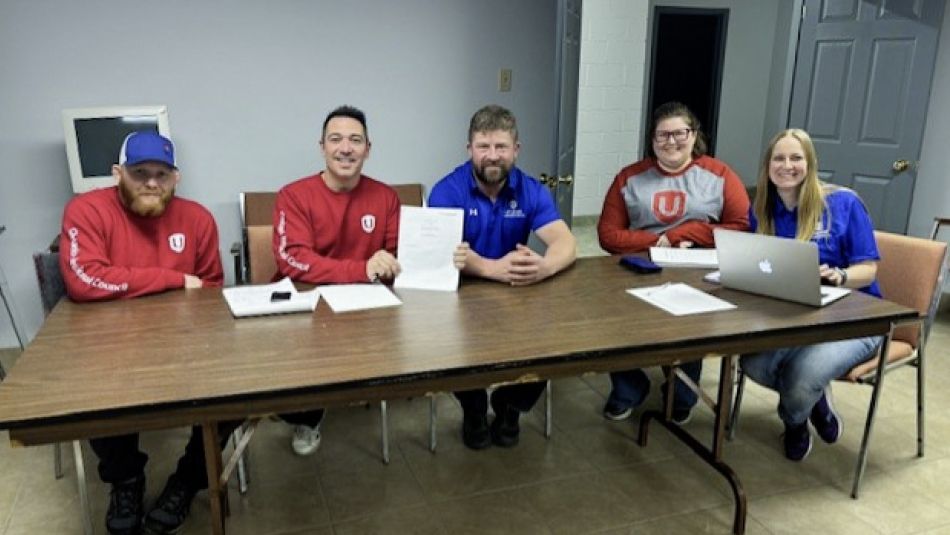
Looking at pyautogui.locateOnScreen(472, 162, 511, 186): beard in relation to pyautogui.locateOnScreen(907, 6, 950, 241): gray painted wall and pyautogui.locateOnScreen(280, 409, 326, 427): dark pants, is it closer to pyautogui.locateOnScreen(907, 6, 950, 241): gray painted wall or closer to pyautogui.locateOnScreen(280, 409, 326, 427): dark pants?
pyautogui.locateOnScreen(280, 409, 326, 427): dark pants

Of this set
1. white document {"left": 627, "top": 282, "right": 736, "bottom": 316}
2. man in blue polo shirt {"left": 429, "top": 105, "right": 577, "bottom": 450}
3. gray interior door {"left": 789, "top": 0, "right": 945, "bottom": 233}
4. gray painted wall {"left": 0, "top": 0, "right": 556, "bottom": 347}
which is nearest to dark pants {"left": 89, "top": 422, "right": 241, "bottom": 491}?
man in blue polo shirt {"left": 429, "top": 105, "right": 577, "bottom": 450}

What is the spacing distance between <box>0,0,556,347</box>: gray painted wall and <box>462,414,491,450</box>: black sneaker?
1820 millimetres

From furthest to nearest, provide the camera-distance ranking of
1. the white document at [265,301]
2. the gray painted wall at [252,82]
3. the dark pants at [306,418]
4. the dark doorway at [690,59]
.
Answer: the dark doorway at [690,59]
the gray painted wall at [252,82]
the dark pants at [306,418]
the white document at [265,301]

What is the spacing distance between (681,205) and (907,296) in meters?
0.83

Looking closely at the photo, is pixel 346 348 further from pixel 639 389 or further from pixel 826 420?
pixel 826 420

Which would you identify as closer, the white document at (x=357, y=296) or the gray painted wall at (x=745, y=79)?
the white document at (x=357, y=296)

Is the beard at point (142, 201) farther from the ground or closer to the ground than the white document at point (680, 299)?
farther from the ground

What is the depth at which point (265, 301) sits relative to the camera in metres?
1.86

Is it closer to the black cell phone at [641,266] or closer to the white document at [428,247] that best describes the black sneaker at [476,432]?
the white document at [428,247]

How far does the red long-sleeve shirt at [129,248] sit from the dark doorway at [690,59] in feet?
17.1

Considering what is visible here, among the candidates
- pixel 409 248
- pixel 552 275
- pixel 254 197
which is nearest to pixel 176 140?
pixel 254 197

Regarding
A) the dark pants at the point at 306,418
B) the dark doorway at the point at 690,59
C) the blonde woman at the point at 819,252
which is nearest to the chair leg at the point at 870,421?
the blonde woman at the point at 819,252

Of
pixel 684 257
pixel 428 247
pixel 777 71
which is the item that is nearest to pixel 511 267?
pixel 428 247

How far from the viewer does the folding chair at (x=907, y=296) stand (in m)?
2.19
